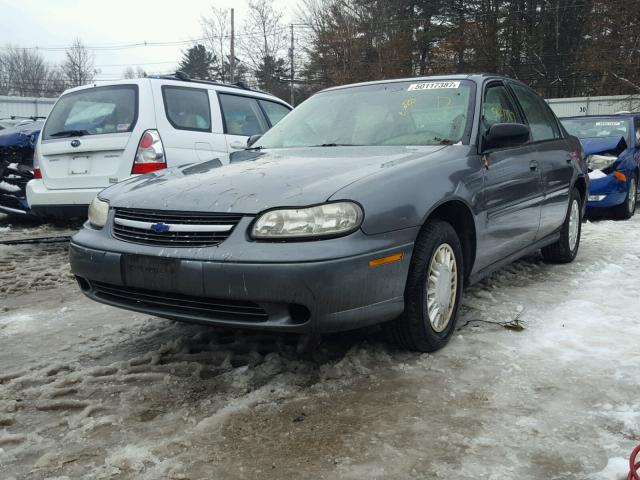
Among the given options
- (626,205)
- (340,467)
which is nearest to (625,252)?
(626,205)

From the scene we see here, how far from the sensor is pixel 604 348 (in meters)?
3.11

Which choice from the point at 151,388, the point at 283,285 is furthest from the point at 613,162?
the point at 151,388

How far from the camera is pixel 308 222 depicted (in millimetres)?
2488

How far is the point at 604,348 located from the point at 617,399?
0.63m

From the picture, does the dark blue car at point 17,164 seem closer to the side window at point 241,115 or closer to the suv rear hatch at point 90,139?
the suv rear hatch at point 90,139

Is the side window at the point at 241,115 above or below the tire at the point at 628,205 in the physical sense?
A: above

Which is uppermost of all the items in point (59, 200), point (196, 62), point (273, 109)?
point (196, 62)

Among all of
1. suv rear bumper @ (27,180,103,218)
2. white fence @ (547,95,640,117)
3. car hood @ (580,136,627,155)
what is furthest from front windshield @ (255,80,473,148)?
white fence @ (547,95,640,117)

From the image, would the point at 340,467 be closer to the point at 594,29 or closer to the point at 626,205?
the point at 626,205

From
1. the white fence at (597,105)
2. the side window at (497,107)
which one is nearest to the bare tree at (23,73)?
the white fence at (597,105)

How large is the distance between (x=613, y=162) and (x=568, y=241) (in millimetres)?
3731

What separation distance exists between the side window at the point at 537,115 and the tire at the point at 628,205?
3708 millimetres

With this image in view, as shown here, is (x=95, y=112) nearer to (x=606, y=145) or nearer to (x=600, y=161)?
(x=600, y=161)

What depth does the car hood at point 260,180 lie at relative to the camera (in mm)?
2602
